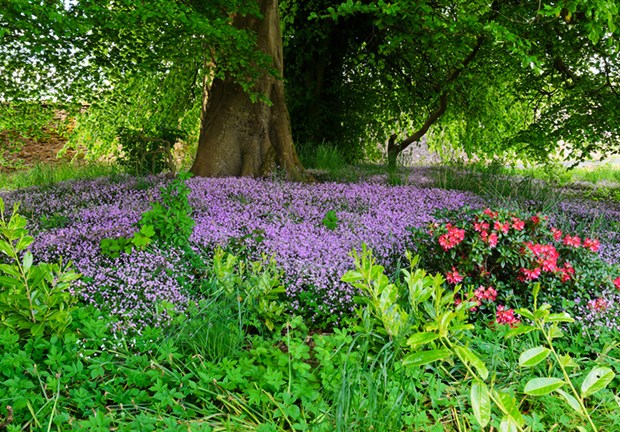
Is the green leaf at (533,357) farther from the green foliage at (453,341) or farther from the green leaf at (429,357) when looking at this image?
the green leaf at (429,357)

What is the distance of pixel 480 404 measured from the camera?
1230 mm

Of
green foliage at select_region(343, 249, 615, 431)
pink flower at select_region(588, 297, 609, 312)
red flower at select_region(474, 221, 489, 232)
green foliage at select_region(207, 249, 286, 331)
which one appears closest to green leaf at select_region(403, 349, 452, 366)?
green foliage at select_region(343, 249, 615, 431)

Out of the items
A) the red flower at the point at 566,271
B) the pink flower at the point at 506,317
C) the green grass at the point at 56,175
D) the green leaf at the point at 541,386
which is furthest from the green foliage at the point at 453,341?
the green grass at the point at 56,175

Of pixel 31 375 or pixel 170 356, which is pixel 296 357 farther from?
pixel 31 375

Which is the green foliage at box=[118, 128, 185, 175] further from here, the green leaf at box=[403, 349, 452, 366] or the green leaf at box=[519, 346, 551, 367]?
the green leaf at box=[519, 346, 551, 367]

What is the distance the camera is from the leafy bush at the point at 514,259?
11.1 feet

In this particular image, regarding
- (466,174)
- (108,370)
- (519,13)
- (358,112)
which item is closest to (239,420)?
(108,370)

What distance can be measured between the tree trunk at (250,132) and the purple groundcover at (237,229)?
2.53 ft

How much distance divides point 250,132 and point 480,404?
6.64 m

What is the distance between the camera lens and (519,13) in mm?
7500

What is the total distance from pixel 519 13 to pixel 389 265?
17.7ft

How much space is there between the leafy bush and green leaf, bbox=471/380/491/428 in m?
2.12

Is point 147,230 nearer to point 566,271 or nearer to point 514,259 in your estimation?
point 514,259

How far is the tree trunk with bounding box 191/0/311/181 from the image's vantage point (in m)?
7.44
